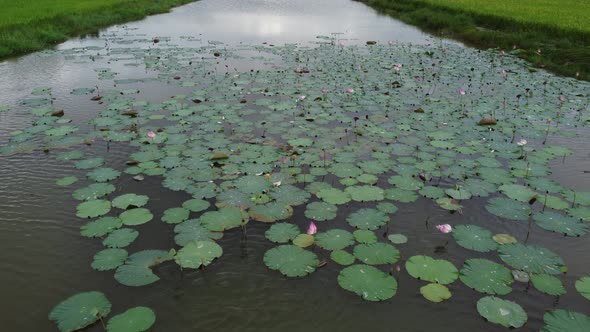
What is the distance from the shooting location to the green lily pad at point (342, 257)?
12.0 ft

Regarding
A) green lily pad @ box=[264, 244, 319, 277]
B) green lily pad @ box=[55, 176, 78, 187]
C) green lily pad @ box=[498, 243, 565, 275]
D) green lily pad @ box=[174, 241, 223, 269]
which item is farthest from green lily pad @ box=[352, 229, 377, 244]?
green lily pad @ box=[55, 176, 78, 187]

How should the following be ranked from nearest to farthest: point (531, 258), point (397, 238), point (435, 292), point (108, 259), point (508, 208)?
point (435, 292) < point (108, 259) < point (531, 258) < point (397, 238) < point (508, 208)

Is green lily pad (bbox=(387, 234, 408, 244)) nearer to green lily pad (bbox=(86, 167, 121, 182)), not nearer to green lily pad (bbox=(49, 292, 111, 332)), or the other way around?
green lily pad (bbox=(49, 292, 111, 332))

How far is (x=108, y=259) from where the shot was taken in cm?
359

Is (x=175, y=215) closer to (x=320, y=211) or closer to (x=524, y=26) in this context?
(x=320, y=211)

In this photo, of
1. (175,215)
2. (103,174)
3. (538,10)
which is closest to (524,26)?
(538,10)

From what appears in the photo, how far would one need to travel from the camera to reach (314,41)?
613 inches

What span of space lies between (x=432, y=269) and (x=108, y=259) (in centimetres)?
304

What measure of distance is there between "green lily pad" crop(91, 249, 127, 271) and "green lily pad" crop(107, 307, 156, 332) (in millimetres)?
658

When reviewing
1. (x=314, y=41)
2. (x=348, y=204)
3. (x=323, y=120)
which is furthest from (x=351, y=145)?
(x=314, y=41)

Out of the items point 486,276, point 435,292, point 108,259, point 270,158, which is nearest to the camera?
point 435,292

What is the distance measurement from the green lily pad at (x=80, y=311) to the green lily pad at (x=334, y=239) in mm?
2001

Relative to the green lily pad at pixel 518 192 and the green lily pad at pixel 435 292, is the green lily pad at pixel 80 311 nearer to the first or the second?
the green lily pad at pixel 435 292

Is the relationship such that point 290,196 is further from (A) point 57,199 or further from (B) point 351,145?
(A) point 57,199
